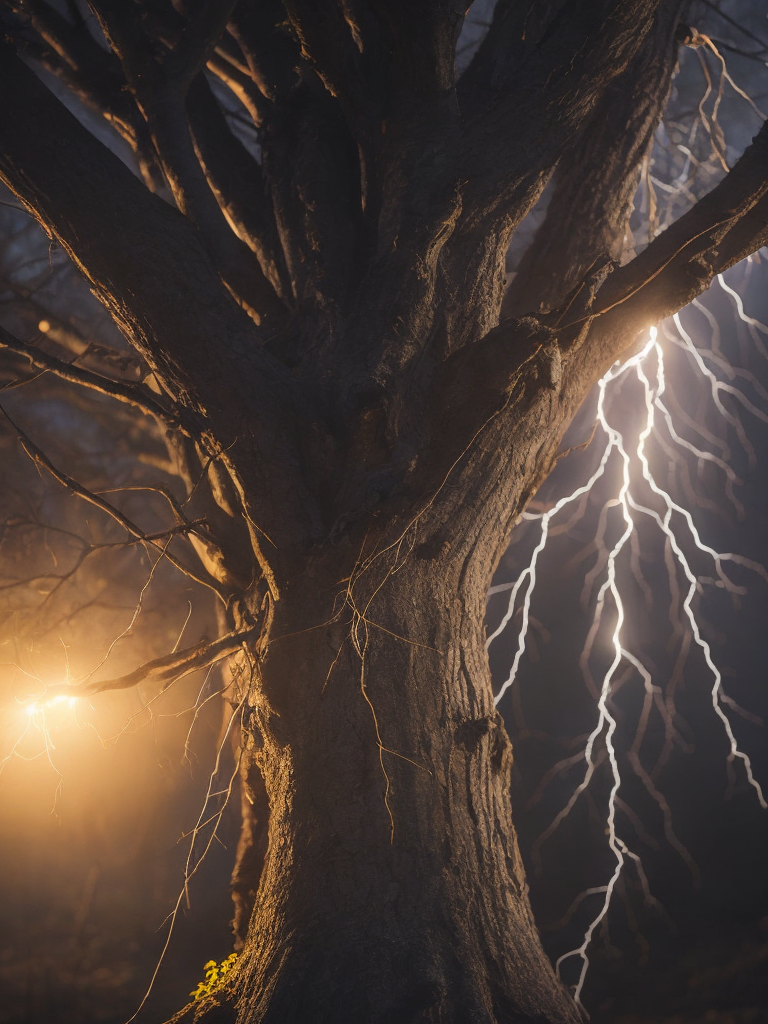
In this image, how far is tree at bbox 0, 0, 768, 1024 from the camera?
4.16 ft

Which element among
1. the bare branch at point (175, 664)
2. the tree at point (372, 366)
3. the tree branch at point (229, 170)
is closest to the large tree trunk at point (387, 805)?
the tree at point (372, 366)

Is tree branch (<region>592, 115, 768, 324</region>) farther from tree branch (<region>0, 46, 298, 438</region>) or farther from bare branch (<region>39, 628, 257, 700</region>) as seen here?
bare branch (<region>39, 628, 257, 700</region>)

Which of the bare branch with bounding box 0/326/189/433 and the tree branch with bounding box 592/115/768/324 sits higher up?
the tree branch with bounding box 592/115/768/324

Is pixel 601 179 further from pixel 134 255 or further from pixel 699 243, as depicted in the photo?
pixel 134 255

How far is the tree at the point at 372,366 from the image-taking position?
127 centimetres

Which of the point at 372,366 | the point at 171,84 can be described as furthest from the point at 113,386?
the point at 171,84

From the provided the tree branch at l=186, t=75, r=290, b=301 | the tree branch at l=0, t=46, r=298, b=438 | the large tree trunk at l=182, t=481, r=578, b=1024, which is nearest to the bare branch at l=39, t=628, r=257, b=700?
the large tree trunk at l=182, t=481, r=578, b=1024

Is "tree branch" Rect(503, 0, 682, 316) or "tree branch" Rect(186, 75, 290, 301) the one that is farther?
"tree branch" Rect(186, 75, 290, 301)

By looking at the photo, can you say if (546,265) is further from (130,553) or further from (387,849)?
(130,553)

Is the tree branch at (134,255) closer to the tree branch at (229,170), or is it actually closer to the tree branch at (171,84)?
the tree branch at (171,84)

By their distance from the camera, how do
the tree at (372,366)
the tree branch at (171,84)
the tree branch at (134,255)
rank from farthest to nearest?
the tree branch at (171,84) → the tree branch at (134,255) → the tree at (372,366)

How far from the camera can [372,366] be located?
5.26ft

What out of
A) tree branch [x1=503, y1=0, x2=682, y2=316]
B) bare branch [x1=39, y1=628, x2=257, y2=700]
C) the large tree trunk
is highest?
tree branch [x1=503, y1=0, x2=682, y2=316]

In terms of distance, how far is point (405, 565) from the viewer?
4.89ft
